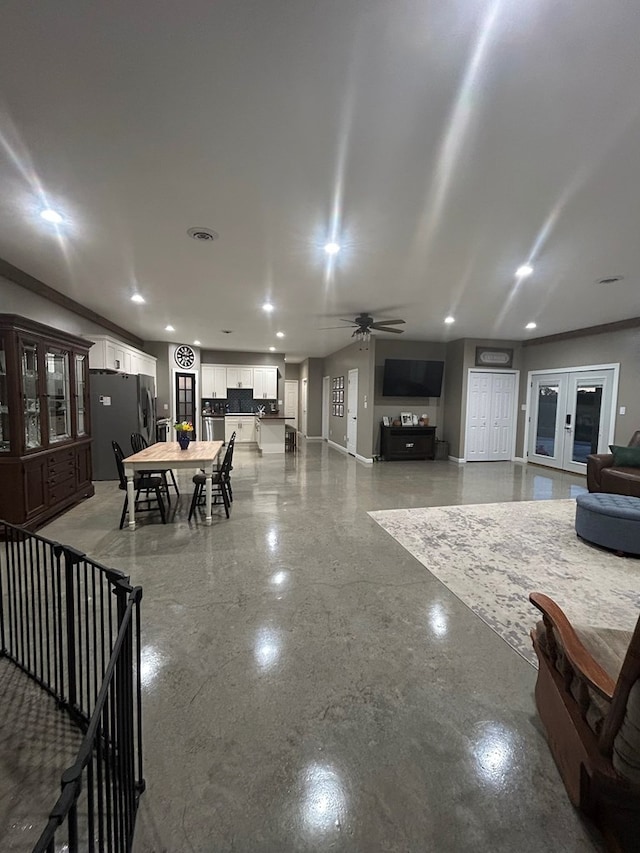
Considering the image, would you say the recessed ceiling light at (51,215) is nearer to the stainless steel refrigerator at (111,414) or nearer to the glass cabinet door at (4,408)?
the glass cabinet door at (4,408)

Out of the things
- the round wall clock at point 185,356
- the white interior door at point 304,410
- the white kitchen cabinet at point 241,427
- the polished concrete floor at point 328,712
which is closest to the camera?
the polished concrete floor at point 328,712

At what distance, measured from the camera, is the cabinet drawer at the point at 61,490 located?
4152mm

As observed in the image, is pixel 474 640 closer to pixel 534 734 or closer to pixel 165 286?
pixel 534 734

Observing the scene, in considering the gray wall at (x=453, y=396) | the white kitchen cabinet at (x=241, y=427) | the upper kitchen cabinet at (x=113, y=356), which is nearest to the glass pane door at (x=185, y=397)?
the white kitchen cabinet at (x=241, y=427)

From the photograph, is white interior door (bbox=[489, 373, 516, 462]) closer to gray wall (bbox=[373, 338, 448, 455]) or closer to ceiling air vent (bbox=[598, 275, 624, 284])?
gray wall (bbox=[373, 338, 448, 455])

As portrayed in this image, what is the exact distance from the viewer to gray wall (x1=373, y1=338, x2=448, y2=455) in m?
8.41

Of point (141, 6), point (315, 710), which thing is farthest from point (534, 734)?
point (141, 6)

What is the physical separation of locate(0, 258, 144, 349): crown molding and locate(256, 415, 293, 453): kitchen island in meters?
3.50

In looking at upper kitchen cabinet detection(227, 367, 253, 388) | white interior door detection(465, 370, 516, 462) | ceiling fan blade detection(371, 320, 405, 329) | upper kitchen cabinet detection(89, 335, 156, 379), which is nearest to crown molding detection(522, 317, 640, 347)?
white interior door detection(465, 370, 516, 462)

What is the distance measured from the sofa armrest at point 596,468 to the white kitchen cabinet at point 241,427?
7674mm

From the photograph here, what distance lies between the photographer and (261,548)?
349cm

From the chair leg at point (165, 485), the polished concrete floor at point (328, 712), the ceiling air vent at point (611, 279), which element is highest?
Result: the ceiling air vent at point (611, 279)

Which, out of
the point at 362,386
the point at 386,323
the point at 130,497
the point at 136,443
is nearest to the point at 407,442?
the point at 362,386

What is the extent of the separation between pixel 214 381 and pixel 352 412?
13.5ft
